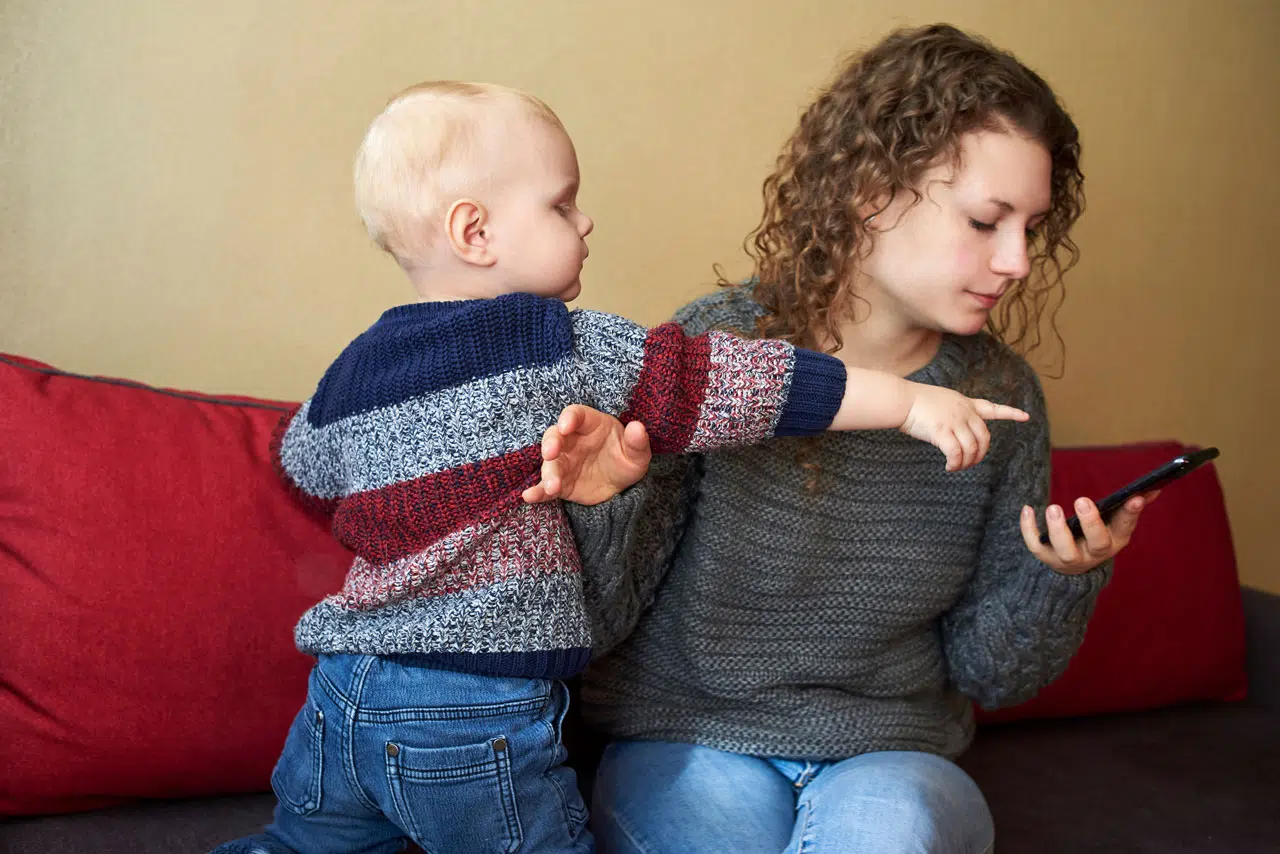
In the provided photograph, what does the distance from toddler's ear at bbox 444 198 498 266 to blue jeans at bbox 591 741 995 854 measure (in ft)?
1.99

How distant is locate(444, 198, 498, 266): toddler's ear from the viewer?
1.02 metres

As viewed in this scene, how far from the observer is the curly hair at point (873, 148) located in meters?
1.20

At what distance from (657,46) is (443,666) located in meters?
1.16

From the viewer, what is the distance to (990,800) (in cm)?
158

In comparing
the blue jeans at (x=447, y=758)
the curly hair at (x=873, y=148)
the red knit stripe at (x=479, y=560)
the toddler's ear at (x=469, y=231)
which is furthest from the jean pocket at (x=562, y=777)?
the curly hair at (x=873, y=148)

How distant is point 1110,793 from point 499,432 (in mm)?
1138

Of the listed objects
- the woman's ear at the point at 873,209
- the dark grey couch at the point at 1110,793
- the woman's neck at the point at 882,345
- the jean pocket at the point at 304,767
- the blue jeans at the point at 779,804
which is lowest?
the dark grey couch at the point at 1110,793

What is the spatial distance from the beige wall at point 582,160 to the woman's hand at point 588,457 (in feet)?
2.52

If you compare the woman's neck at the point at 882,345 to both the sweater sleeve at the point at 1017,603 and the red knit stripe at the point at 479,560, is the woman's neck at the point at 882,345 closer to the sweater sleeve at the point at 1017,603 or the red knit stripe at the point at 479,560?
the sweater sleeve at the point at 1017,603

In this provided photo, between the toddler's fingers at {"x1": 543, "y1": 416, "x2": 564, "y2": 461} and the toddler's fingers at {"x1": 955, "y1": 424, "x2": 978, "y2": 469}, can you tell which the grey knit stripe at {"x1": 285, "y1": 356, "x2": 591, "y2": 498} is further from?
the toddler's fingers at {"x1": 955, "y1": 424, "x2": 978, "y2": 469}

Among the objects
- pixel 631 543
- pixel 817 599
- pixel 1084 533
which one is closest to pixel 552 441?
pixel 631 543

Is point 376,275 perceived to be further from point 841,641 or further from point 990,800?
point 990,800

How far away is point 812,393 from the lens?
101cm

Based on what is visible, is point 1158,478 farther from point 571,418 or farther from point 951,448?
point 571,418
